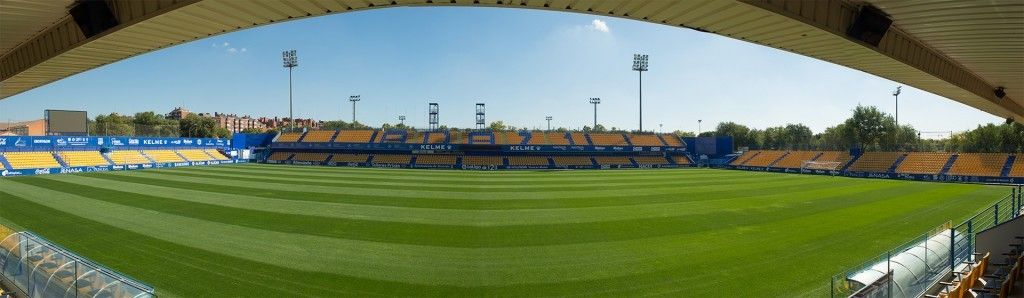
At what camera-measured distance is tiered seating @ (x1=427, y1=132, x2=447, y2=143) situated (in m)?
58.6

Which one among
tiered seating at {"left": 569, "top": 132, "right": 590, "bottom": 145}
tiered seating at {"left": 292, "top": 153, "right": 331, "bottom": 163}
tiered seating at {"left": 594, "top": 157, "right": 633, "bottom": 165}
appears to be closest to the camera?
tiered seating at {"left": 594, "top": 157, "right": 633, "bottom": 165}

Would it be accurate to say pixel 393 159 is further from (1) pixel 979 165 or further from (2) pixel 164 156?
(1) pixel 979 165

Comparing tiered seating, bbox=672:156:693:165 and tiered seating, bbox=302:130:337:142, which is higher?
tiered seating, bbox=302:130:337:142

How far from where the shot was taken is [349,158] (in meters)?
57.1

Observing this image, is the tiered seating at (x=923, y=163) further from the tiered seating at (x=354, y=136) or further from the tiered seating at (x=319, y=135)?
the tiered seating at (x=319, y=135)

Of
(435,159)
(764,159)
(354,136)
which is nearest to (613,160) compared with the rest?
(764,159)

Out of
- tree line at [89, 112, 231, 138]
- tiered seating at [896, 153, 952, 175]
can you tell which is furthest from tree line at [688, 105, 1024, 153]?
tree line at [89, 112, 231, 138]

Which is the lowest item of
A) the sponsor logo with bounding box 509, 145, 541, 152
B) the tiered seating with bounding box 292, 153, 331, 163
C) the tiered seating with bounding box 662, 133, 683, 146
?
the tiered seating with bounding box 292, 153, 331, 163

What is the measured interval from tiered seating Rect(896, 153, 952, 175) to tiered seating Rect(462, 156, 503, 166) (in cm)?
3518

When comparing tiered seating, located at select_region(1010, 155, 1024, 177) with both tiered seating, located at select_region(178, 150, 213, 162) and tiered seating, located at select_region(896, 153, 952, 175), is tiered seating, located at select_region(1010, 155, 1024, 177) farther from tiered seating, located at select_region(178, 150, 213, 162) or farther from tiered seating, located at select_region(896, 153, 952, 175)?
tiered seating, located at select_region(178, 150, 213, 162)

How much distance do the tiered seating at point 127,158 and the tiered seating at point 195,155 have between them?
437cm

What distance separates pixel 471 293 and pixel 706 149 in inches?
2461

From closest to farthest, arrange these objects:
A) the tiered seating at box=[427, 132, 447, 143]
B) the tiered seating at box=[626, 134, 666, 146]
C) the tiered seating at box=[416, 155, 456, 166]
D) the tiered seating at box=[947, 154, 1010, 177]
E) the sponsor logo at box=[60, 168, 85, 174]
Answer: the tiered seating at box=[947, 154, 1010, 177] < the sponsor logo at box=[60, 168, 85, 174] < the tiered seating at box=[416, 155, 456, 166] < the tiered seating at box=[427, 132, 447, 143] < the tiered seating at box=[626, 134, 666, 146]

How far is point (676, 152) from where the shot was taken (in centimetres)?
6344
